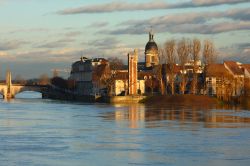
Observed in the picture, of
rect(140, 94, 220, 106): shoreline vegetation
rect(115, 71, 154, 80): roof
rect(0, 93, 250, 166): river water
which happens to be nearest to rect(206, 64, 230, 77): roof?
rect(140, 94, 220, 106): shoreline vegetation

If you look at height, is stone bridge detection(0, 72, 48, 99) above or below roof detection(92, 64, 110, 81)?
below

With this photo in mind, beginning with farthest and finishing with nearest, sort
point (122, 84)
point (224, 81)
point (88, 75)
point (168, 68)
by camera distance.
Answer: point (88, 75) → point (122, 84) → point (168, 68) → point (224, 81)

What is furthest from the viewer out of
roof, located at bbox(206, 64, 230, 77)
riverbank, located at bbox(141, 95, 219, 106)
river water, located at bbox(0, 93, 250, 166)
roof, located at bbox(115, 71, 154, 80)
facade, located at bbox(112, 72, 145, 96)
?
roof, located at bbox(115, 71, 154, 80)

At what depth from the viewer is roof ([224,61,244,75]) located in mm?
93150

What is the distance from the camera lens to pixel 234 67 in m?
95.1

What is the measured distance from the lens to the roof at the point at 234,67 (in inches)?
3667

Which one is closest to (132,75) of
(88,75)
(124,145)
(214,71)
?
(214,71)

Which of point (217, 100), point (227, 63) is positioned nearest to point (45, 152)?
point (217, 100)

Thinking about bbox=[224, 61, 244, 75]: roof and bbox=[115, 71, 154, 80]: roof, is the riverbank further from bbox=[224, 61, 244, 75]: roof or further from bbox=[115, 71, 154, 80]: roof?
bbox=[115, 71, 154, 80]: roof

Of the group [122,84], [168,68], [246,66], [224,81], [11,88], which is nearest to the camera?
[224,81]

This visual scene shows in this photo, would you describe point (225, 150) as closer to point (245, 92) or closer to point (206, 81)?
point (245, 92)

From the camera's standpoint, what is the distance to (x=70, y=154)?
70.6 ft

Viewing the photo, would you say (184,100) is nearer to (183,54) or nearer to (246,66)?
(183,54)

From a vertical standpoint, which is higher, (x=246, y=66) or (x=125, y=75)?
(x=246, y=66)
